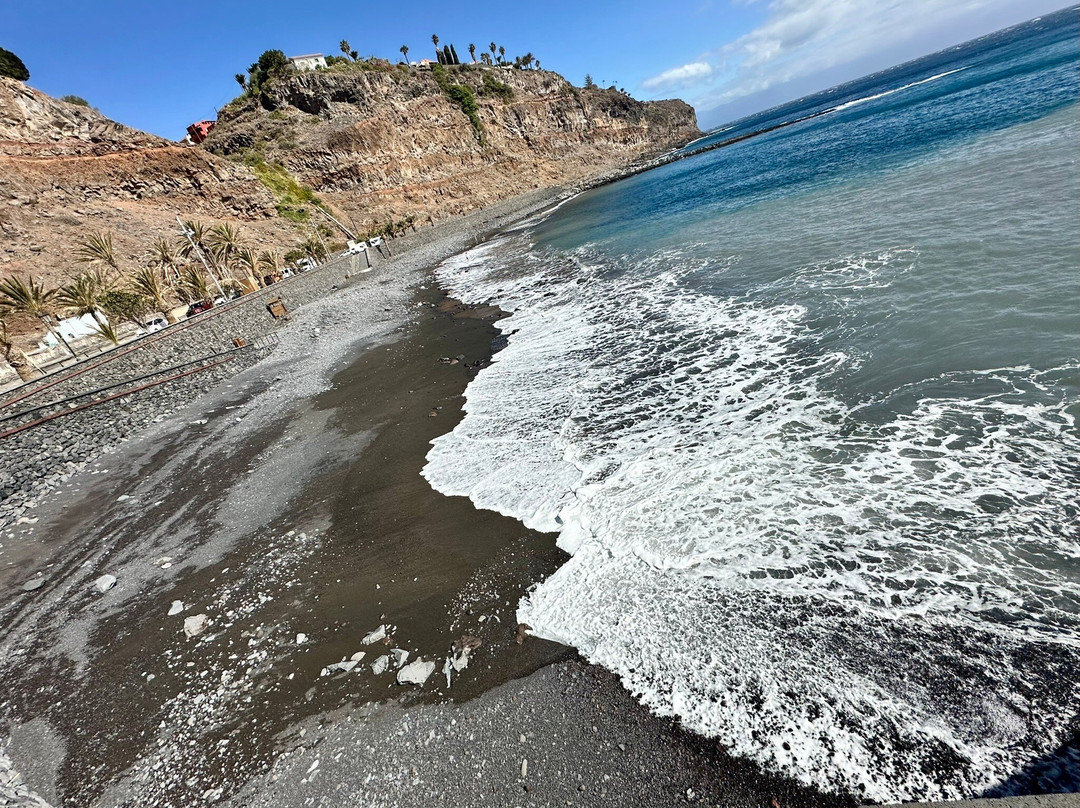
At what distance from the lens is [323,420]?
37.5 feet

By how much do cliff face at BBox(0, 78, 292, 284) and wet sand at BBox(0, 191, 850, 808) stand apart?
1364 inches

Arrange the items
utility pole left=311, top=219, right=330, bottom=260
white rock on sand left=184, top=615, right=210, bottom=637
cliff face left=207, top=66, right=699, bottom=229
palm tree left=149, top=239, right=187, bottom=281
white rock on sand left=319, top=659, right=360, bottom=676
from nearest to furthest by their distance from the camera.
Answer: white rock on sand left=319, top=659, right=360, bottom=676, white rock on sand left=184, top=615, right=210, bottom=637, palm tree left=149, top=239, right=187, bottom=281, utility pole left=311, top=219, right=330, bottom=260, cliff face left=207, top=66, right=699, bottom=229

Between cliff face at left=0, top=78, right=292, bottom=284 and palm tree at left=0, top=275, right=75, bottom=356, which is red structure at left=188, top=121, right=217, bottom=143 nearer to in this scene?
cliff face at left=0, top=78, right=292, bottom=284

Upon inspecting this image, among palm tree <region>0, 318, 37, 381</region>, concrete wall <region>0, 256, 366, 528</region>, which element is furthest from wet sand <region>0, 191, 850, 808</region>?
palm tree <region>0, 318, 37, 381</region>

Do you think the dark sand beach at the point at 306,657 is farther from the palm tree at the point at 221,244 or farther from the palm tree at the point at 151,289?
the palm tree at the point at 221,244

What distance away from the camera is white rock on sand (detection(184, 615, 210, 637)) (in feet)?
19.0

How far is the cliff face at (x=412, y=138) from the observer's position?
61.5 meters

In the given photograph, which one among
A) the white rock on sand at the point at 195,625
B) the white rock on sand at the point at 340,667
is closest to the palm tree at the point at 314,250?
the white rock on sand at the point at 195,625

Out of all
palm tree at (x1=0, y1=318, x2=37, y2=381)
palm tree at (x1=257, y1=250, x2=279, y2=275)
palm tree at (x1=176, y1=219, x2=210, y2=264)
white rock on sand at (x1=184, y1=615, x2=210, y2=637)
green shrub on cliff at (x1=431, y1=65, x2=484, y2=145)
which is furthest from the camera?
green shrub on cliff at (x1=431, y1=65, x2=484, y2=145)

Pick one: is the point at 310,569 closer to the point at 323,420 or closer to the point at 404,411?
the point at 404,411

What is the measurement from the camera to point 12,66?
4506 centimetres

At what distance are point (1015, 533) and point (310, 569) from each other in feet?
28.3

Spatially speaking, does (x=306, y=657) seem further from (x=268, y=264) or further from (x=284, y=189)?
(x=284, y=189)

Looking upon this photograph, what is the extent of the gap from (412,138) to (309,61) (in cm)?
2959
